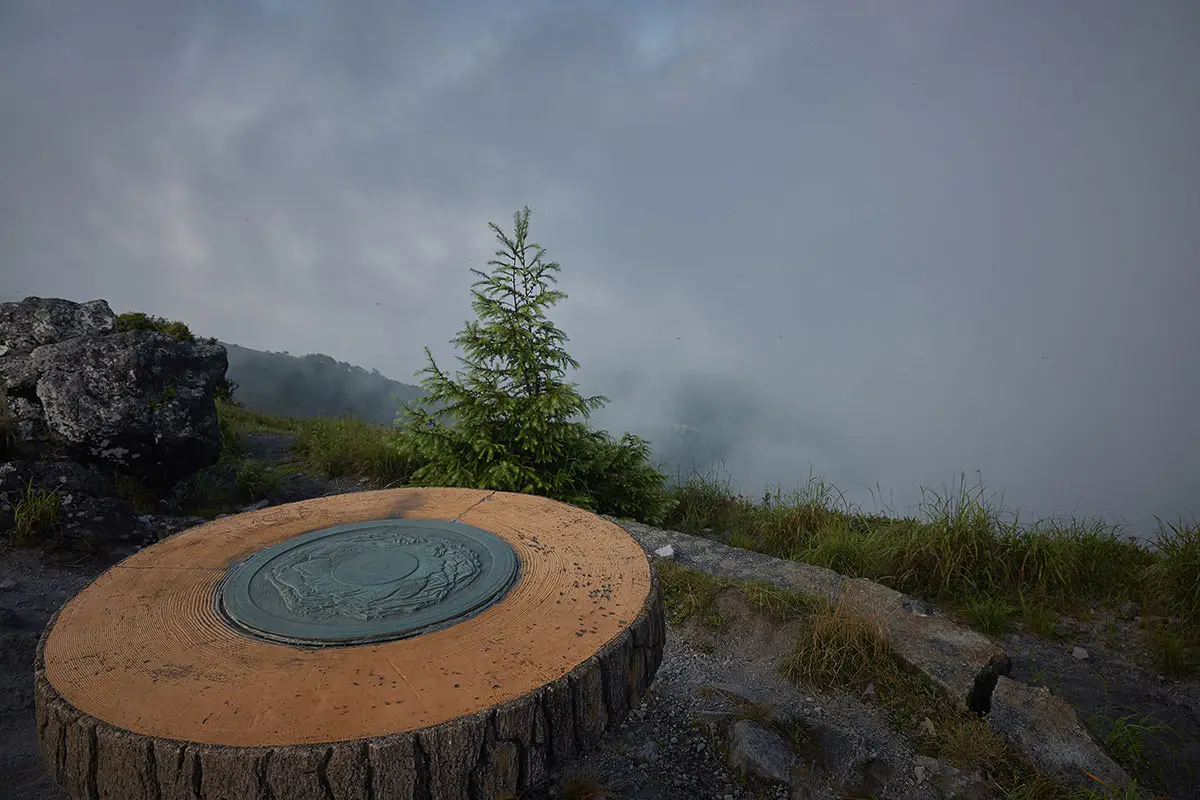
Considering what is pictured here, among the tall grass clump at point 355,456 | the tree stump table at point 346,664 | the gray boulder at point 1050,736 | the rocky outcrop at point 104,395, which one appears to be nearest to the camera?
the tree stump table at point 346,664

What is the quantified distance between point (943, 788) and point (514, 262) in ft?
16.0

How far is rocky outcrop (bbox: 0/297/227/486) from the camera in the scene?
6.38 meters

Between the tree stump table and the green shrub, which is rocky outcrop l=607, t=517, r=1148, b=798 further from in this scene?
the green shrub

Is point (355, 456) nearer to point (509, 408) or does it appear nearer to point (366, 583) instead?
point (509, 408)

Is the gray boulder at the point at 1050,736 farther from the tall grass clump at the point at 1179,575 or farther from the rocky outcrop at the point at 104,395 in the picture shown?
the rocky outcrop at the point at 104,395

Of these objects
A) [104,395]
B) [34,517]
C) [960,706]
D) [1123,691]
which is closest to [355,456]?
[104,395]

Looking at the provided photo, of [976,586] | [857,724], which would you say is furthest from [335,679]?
[976,586]

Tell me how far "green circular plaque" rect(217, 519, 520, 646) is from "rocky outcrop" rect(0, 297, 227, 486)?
485 cm

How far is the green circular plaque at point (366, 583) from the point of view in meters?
2.25

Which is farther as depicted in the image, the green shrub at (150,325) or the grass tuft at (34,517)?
the green shrub at (150,325)

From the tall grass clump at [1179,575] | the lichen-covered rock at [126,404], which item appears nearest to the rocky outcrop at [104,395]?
the lichen-covered rock at [126,404]

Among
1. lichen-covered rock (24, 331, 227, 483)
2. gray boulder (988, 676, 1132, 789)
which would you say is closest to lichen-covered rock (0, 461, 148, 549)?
lichen-covered rock (24, 331, 227, 483)

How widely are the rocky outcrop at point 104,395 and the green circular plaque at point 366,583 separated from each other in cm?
485

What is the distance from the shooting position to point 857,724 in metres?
3.42
